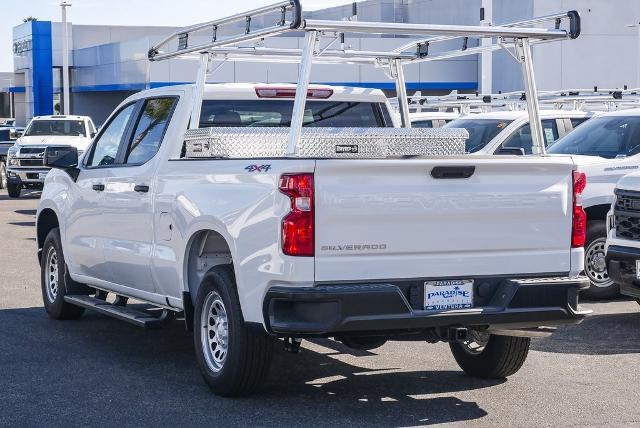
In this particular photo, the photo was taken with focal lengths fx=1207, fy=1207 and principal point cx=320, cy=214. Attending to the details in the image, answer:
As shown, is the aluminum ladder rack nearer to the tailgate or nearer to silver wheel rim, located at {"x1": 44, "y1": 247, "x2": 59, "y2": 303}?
the tailgate

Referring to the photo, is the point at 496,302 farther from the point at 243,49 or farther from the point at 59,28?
the point at 59,28

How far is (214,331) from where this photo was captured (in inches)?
308

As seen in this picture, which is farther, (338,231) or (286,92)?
(286,92)

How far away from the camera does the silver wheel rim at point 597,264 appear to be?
12.3 metres

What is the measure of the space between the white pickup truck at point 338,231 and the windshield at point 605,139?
15.1 feet

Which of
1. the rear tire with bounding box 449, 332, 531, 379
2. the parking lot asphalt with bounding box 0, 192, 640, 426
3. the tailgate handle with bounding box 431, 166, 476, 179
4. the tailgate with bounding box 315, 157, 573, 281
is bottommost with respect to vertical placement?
the parking lot asphalt with bounding box 0, 192, 640, 426

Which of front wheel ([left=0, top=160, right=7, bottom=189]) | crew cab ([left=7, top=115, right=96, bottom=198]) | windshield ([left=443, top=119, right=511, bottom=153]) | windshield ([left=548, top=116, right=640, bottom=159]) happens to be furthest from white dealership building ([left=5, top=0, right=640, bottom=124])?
windshield ([left=548, top=116, right=640, bottom=159])

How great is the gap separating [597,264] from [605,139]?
1487 mm

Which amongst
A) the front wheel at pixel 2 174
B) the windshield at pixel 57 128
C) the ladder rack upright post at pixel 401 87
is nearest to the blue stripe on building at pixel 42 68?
→ the front wheel at pixel 2 174

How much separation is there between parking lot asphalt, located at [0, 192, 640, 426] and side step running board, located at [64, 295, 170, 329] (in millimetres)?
279

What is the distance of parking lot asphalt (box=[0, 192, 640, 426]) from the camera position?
23.5 feet

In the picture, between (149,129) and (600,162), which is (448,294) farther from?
(600,162)

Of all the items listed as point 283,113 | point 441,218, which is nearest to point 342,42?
point 283,113

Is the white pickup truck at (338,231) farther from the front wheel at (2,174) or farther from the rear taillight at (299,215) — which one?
the front wheel at (2,174)
